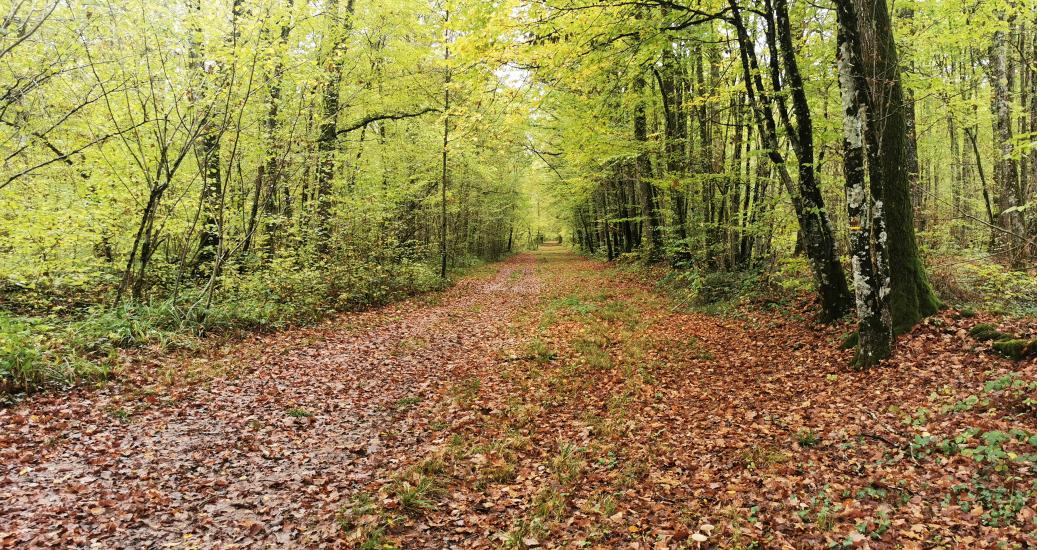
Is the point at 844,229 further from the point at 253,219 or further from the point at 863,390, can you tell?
the point at 253,219

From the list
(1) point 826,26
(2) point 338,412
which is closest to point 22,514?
(2) point 338,412

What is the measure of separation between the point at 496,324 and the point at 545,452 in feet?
25.1

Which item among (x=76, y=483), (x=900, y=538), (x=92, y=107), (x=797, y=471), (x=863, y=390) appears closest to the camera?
(x=900, y=538)

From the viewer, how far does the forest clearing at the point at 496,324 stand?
4852 millimetres

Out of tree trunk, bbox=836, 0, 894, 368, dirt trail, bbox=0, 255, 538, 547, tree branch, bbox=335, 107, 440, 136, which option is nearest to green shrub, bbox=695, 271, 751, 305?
tree trunk, bbox=836, 0, 894, 368

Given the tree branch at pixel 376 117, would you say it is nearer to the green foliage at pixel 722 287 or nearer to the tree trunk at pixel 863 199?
the green foliage at pixel 722 287

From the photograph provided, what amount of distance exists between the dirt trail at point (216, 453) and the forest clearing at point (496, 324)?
45 mm

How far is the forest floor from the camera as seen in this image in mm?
4488

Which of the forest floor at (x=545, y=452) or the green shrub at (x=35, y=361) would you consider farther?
the green shrub at (x=35, y=361)

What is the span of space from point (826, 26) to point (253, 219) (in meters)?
15.3

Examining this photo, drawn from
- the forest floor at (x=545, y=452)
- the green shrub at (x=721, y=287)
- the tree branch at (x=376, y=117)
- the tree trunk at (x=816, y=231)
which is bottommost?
the forest floor at (x=545, y=452)

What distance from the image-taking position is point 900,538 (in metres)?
4.10

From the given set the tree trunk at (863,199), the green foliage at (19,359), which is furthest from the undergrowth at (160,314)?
the tree trunk at (863,199)

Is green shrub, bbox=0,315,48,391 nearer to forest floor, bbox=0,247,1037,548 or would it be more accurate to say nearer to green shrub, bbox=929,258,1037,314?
forest floor, bbox=0,247,1037,548
